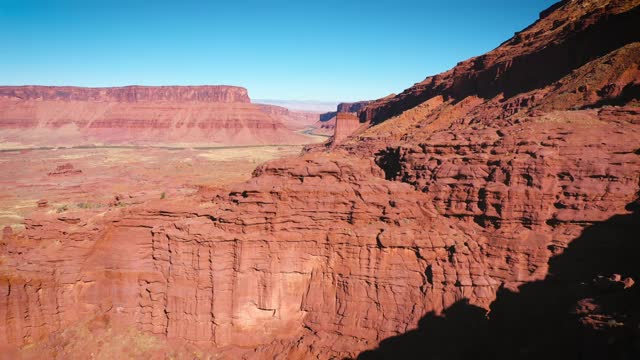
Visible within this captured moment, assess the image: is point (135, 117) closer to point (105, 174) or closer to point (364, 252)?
point (105, 174)

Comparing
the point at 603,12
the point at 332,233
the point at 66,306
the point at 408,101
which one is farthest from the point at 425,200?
the point at 408,101

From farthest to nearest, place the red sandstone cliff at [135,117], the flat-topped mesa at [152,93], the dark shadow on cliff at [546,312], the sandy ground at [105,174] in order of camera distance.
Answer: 1. the flat-topped mesa at [152,93]
2. the red sandstone cliff at [135,117]
3. the sandy ground at [105,174]
4. the dark shadow on cliff at [546,312]

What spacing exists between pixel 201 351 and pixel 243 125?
16000cm

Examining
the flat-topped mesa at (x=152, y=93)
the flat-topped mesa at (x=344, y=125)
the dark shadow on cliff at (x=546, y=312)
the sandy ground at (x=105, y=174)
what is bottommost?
the sandy ground at (x=105, y=174)

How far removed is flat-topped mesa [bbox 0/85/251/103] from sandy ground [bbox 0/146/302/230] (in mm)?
45794

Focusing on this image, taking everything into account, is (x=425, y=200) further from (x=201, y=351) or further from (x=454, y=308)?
(x=201, y=351)

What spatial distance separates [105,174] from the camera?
8862cm

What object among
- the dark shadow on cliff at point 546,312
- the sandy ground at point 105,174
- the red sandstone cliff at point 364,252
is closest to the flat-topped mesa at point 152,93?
the sandy ground at point 105,174

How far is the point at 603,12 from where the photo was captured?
38219 mm

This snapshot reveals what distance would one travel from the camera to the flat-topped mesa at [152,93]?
18362 cm

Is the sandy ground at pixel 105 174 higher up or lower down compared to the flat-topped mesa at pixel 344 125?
lower down

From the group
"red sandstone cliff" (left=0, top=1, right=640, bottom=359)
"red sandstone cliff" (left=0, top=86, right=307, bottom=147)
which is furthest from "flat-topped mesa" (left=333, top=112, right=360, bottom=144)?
"red sandstone cliff" (left=0, top=86, right=307, bottom=147)

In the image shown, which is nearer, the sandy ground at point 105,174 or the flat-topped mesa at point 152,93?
the sandy ground at point 105,174

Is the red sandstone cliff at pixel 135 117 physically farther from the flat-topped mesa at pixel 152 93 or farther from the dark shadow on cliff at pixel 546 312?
the dark shadow on cliff at pixel 546 312
